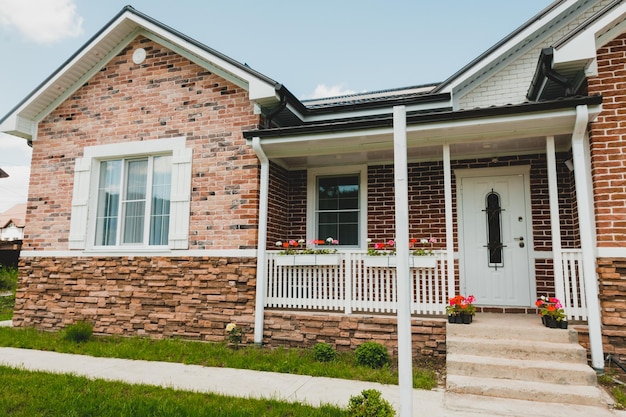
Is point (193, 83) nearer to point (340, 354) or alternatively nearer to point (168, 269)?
point (168, 269)

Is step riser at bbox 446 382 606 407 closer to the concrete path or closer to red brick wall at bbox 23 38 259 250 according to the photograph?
the concrete path

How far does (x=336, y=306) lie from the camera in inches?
247

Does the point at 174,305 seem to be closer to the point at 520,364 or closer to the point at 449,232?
the point at 449,232

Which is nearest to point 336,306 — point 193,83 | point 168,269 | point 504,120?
point 168,269

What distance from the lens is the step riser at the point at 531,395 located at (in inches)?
165

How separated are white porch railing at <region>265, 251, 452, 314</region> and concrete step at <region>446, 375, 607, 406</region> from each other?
1347mm

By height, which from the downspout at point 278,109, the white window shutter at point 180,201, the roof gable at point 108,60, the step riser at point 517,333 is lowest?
the step riser at point 517,333

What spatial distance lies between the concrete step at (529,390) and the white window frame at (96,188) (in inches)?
192

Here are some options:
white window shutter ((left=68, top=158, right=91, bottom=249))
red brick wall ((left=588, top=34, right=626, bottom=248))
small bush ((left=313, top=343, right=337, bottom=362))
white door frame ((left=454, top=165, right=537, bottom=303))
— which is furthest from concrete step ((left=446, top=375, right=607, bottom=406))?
white window shutter ((left=68, top=158, right=91, bottom=249))

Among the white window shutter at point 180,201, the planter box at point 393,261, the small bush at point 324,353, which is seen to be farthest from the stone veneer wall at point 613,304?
the white window shutter at point 180,201

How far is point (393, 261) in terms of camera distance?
6004 millimetres

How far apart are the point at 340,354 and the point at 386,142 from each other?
3265mm

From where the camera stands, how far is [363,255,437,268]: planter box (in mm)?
5820

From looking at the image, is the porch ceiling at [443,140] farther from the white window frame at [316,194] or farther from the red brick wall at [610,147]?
the red brick wall at [610,147]
